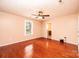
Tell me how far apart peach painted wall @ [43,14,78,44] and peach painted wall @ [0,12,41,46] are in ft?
9.48

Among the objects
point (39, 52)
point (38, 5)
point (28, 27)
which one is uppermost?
point (38, 5)

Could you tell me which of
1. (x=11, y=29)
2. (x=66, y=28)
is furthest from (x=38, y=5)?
(x=66, y=28)

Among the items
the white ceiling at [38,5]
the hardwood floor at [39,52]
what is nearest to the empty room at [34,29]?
the hardwood floor at [39,52]

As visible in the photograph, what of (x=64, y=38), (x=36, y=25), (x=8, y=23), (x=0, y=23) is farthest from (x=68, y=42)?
(x=0, y=23)

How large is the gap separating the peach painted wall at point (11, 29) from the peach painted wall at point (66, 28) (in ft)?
9.48

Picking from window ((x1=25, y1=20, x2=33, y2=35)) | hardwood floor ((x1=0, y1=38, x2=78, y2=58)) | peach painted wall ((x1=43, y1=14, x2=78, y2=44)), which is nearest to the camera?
hardwood floor ((x1=0, y1=38, x2=78, y2=58))

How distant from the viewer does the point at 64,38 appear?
6.55 meters

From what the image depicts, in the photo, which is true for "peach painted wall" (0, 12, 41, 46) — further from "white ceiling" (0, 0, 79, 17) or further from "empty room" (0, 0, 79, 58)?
"white ceiling" (0, 0, 79, 17)

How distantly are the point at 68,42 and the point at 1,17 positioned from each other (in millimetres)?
5433

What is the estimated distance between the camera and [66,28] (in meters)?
6.38

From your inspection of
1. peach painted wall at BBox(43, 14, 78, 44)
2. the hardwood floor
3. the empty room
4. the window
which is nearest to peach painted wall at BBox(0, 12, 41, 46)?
the empty room

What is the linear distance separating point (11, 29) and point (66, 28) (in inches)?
176

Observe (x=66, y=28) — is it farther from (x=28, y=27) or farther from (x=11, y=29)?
(x=11, y=29)

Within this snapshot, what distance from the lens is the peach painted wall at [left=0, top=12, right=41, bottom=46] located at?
5.26 m
